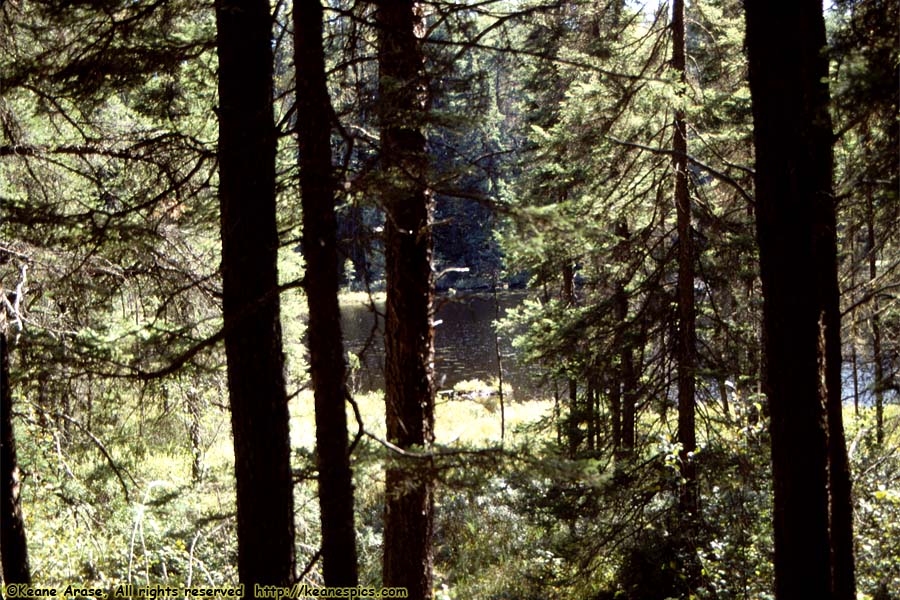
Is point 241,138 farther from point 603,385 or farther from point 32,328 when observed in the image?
point 603,385

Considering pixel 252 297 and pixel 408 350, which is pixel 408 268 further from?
pixel 252 297

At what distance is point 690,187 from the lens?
887 centimetres

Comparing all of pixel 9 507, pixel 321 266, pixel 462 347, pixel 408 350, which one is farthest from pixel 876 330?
pixel 462 347

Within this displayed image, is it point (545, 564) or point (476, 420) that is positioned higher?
point (476, 420)

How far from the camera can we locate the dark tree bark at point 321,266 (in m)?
3.61

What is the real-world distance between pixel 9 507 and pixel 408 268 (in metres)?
3.69

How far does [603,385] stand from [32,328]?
7011 mm

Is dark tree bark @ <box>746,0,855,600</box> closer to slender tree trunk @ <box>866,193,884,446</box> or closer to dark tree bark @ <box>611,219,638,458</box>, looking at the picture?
slender tree trunk @ <box>866,193,884,446</box>

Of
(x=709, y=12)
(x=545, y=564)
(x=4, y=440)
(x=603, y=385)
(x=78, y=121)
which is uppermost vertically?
(x=709, y=12)

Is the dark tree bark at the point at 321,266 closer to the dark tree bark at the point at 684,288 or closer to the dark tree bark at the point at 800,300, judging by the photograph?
the dark tree bark at the point at 800,300

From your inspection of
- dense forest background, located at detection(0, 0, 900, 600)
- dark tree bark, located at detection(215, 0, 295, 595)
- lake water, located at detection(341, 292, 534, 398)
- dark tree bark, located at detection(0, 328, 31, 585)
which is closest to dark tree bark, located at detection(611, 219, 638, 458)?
dense forest background, located at detection(0, 0, 900, 600)

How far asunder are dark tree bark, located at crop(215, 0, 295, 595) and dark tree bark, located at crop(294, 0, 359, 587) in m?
0.35

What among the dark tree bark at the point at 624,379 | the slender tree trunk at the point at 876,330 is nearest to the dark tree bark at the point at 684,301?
the dark tree bark at the point at 624,379

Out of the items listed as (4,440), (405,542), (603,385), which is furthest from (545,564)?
(4,440)
